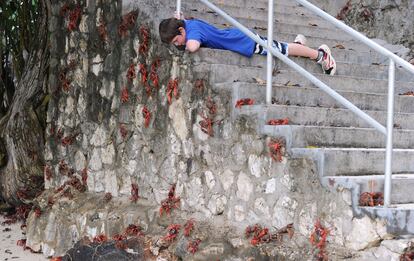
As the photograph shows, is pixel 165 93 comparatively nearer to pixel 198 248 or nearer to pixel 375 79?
pixel 198 248

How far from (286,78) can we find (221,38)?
1.85 ft

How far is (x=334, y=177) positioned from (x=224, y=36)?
1633mm

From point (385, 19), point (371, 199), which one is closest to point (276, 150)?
point (371, 199)

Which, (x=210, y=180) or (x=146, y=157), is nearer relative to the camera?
(x=210, y=180)

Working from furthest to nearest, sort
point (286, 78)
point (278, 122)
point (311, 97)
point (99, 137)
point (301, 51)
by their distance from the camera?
1. point (99, 137)
2. point (301, 51)
3. point (286, 78)
4. point (311, 97)
5. point (278, 122)

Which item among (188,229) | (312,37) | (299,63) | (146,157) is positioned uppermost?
(312,37)

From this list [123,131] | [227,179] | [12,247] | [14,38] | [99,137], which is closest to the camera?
[227,179]

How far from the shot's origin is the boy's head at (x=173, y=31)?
15.1ft

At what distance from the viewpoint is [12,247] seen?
6375 millimetres

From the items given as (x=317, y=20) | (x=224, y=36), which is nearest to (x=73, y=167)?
(x=224, y=36)

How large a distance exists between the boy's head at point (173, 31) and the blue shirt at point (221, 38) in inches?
2.4

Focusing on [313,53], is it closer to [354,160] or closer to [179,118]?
[179,118]

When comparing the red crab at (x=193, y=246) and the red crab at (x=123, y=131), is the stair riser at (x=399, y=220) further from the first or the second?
the red crab at (x=123, y=131)

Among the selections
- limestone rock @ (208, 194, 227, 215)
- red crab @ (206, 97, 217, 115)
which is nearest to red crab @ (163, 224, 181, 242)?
limestone rock @ (208, 194, 227, 215)
